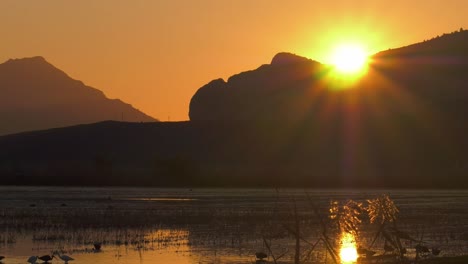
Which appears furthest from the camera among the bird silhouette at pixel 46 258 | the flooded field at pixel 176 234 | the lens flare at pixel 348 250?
the flooded field at pixel 176 234

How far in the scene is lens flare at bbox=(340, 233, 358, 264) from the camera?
32750mm

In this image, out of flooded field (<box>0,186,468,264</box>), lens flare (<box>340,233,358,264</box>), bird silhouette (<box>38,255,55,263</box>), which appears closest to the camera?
bird silhouette (<box>38,255,55,263</box>)

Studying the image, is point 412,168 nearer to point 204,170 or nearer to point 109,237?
point 204,170

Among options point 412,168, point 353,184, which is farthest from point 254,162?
point 353,184

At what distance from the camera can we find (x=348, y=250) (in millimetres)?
36438

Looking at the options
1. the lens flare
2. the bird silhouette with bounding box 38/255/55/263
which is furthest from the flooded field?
the bird silhouette with bounding box 38/255/55/263

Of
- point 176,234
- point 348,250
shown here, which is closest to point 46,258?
point 176,234

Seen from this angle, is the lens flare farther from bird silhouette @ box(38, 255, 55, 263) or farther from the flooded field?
bird silhouette @ box(38, 255, 55, 263)

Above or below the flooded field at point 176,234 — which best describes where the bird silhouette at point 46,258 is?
below

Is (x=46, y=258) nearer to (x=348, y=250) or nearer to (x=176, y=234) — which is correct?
(x=176, y=234)

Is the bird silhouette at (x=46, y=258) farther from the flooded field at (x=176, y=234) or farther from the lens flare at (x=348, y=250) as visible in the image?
the lens flare at (x=348, y=250)

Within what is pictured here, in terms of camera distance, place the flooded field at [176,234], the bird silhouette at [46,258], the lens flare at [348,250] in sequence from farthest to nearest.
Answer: the flooded field at [176,234] → the lens flare at [348,250] → the bird silhouette at [46,258]

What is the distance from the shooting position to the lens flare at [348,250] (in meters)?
32.8

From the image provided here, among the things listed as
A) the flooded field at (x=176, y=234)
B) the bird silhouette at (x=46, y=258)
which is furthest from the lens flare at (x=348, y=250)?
the bird silhouette at (x=46, y=258)
